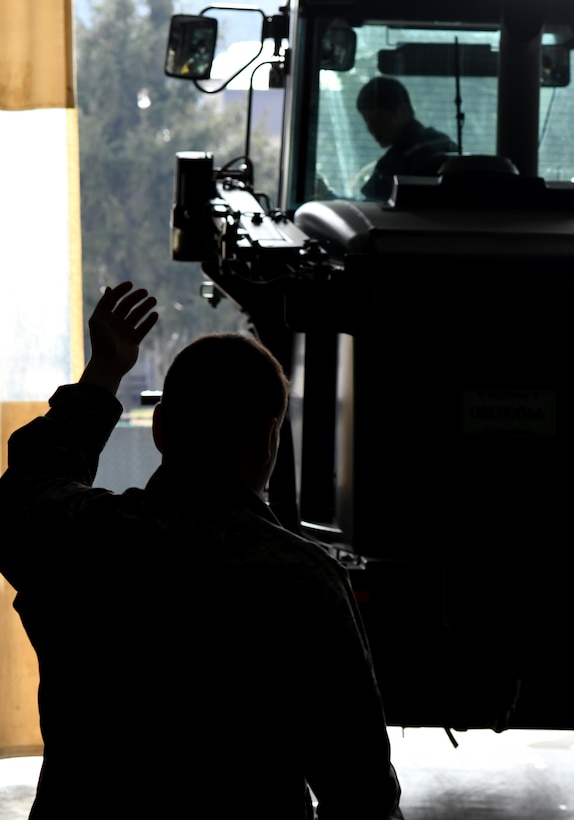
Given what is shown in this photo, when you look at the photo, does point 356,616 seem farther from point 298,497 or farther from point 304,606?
point 298,497

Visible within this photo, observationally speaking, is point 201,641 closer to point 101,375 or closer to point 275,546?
point 275,546

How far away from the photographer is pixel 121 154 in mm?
18234

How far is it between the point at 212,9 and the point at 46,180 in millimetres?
783

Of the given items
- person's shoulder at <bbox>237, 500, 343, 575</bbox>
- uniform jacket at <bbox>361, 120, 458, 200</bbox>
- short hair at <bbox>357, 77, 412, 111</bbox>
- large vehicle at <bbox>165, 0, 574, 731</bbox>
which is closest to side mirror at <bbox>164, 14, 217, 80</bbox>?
short hair at <bbox>357, 77, 412, 111</bbox>

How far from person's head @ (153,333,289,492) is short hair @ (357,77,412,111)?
2.73 metres

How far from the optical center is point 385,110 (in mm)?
3883

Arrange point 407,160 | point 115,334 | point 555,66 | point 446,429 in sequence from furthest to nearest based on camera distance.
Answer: point 555,66 → point 407,160 → point 446,429 → point 115,334

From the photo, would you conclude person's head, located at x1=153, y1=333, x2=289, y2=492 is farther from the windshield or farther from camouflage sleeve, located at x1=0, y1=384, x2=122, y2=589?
the windshield

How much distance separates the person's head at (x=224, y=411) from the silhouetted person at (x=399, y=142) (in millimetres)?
2632

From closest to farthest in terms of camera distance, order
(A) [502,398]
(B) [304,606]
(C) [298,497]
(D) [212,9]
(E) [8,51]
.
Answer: (B) [304,606] → (A) [502,398] → (C) [298,497] → (D) [212,9] → (E) [8,51]

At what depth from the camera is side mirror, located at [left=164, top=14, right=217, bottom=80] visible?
3.91m

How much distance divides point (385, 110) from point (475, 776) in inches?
78.8

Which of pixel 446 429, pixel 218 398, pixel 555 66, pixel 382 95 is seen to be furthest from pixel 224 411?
pixel 555 66

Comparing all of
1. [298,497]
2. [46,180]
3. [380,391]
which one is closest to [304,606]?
[380,391]
